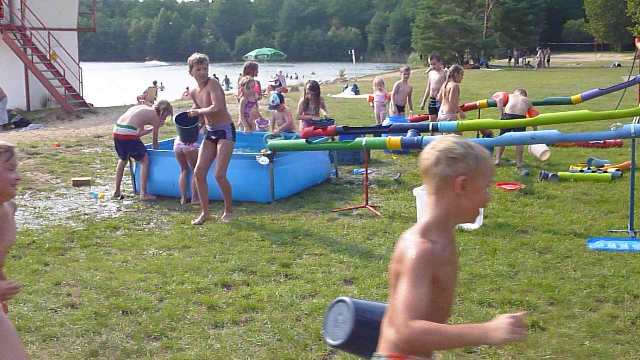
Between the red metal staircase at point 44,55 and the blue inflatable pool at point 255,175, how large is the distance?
13153 millimetres

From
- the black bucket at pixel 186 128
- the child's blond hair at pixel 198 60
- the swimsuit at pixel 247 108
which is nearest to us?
the child's blond hair at pixel 198 60

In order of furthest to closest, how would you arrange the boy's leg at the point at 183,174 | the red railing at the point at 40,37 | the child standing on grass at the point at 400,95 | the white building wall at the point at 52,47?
the white building wall at the point at 52,47, the red railing at the point at 40,37, the child standing on grass at the point at 400,95, the boy's leg at the point at 183,174

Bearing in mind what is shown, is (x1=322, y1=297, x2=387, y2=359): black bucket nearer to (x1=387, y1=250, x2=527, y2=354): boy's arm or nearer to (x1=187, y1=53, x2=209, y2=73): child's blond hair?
(x1=387, y1=250, x2=527, y2=354): boy's arm

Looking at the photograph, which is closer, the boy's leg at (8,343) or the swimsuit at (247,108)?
the boy's leg at (8,343)

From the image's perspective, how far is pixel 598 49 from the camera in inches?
2859

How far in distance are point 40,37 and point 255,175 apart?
16.6 metres

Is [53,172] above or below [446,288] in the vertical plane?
below

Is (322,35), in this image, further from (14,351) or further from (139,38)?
(14,351)

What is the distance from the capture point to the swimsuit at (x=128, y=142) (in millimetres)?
8961

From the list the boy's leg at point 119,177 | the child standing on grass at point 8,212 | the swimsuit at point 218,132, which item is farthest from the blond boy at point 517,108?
the child standing on grass at point 8,212

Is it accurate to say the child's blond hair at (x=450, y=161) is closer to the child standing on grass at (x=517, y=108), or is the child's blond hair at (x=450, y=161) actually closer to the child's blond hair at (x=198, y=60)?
the child's blond hair at (x=198, y=60)

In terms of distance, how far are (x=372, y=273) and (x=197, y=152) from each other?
3480 mm

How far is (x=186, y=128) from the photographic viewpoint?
844cm

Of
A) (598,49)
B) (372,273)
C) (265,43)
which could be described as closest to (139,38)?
(265,43)
